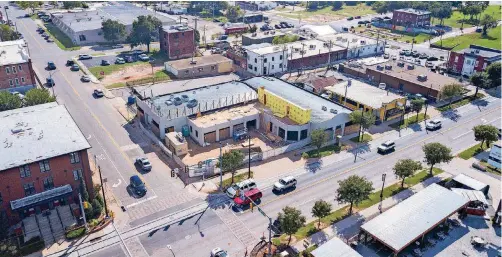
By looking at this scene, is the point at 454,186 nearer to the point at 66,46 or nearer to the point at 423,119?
the point at 423,119

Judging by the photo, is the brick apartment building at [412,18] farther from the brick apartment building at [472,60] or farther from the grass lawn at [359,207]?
the grass lawn at [359,207]

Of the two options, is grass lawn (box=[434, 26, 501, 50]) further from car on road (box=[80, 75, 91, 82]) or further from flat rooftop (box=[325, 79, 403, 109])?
car on road (box=[80, 75, 91, 82])

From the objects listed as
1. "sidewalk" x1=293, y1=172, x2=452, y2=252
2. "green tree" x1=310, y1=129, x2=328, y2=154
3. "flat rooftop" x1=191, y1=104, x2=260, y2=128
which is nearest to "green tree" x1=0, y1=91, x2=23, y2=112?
"flat rooftop" x1=191, y1=104, x2=260, y2=128

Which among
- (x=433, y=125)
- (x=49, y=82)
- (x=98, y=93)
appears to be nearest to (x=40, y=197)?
(x=98, y=93)

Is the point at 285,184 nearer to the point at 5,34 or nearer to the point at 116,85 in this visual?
the point at 116,85

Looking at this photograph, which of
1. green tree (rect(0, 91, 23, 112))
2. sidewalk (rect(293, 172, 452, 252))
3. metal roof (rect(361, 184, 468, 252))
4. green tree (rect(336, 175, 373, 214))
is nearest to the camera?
metal roof (rect(361, 184, 468, 252))
